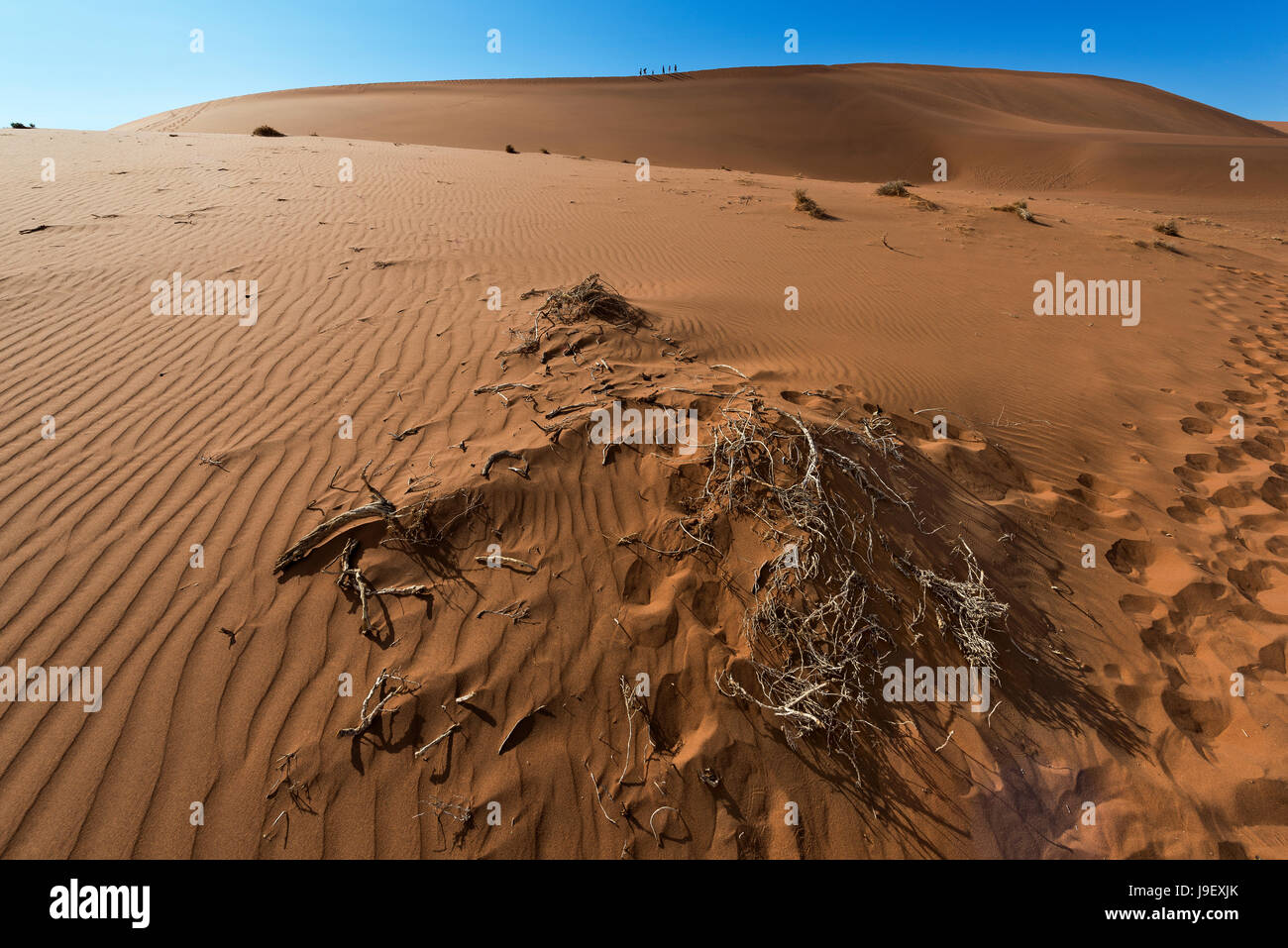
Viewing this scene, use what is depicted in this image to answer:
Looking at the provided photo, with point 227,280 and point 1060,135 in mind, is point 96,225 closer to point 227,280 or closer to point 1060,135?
point 227,280

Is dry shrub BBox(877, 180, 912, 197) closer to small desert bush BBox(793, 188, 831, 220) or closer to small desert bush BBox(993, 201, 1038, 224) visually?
small desert bush BBox(993, 201, 1038, 224)

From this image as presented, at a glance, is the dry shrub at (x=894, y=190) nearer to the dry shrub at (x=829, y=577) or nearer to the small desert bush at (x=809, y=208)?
the small desert bush at (x=809, y=208)

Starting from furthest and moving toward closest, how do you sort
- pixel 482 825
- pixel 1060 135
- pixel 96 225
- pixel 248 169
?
pixel 1060 135 → pixel 248 169 → pixel 96 225 → pixel 482 825

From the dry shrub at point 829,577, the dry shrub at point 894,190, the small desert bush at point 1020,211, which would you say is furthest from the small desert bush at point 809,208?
the dry shrub at point 829,577

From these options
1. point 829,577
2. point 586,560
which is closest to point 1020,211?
point 829,577

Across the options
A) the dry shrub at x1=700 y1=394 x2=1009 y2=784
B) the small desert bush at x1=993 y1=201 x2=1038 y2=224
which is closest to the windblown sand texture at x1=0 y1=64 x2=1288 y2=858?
the dry shrub at x1=700 y1=394 x2=1009 y2=784
